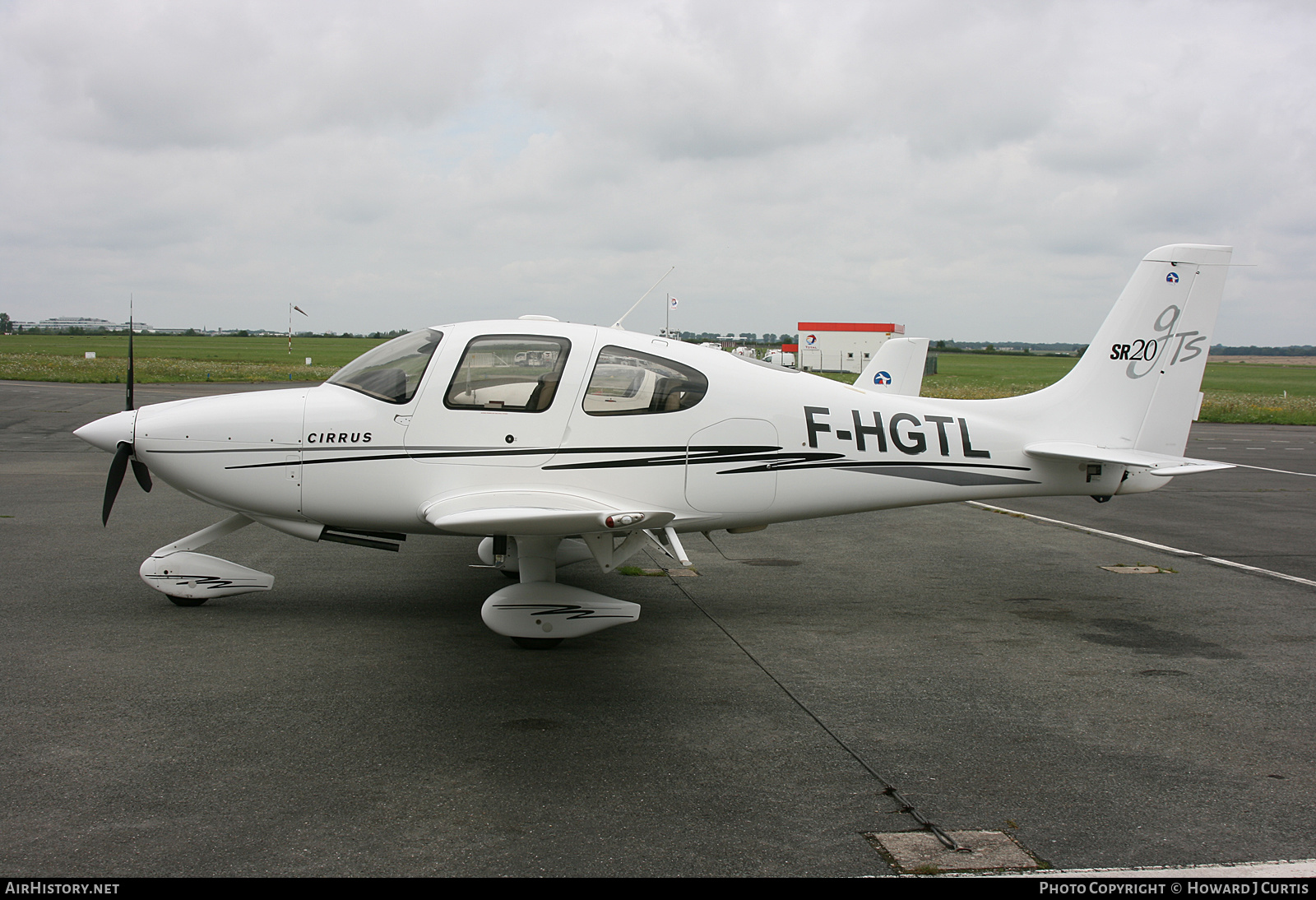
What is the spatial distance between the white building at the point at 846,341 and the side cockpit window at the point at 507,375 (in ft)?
211

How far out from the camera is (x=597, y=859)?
126 inches

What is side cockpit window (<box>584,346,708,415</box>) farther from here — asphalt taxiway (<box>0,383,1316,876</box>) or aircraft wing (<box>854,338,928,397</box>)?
aircraft wing (<box>854,338,928,397</box>)

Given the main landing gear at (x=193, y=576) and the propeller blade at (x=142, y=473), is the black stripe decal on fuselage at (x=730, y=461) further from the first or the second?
the main landing gear at (x=193, y=576)

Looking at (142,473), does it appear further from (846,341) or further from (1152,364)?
(846,341)

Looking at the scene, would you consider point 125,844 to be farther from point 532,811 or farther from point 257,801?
point 532,811

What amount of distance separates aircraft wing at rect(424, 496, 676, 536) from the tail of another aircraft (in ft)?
12.2

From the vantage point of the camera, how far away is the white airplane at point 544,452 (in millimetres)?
5848

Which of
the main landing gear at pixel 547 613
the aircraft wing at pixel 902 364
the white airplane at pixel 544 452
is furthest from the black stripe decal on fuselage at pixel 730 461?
the aircraft wing at pixel 902 364

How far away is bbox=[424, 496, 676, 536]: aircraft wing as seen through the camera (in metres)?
5.07

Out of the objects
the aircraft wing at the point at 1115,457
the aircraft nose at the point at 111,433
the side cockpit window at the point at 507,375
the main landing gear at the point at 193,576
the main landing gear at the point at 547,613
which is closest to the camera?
the main landing gear at the point at 547,613

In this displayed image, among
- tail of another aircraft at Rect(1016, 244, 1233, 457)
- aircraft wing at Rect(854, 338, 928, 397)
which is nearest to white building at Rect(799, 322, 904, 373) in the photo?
aircraft wing at Rect(854, 338, 928, 397)

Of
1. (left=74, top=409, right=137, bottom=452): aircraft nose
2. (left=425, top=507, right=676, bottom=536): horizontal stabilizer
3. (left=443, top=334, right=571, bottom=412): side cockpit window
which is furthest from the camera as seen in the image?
(left=74, top=409, right=137, bottom=452): aircraft nose

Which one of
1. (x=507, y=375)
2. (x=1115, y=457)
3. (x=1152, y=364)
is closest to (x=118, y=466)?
(x=507, y=375)
